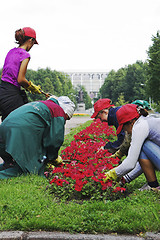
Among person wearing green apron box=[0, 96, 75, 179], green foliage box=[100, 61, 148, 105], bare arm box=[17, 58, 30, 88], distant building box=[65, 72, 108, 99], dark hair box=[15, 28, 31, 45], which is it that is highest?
dark hair box=[15, 28, 31, 45]

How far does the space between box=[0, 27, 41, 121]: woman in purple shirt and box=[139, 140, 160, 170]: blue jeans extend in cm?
214

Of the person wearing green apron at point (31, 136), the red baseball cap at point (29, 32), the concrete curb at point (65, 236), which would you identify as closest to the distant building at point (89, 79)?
the red baseball cap at point (29, 32)

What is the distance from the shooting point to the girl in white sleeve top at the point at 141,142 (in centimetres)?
338

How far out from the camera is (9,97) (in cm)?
473

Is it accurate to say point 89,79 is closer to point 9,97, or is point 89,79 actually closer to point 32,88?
point 32,88

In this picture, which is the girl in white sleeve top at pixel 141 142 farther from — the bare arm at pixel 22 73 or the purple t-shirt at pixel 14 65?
the purple t-shirt at pixel 14 65

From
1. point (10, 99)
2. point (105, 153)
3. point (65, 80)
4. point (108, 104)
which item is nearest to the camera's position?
point (10, 99)

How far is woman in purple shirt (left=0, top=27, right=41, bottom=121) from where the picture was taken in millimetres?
4703

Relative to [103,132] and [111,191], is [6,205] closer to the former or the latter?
[111,191]

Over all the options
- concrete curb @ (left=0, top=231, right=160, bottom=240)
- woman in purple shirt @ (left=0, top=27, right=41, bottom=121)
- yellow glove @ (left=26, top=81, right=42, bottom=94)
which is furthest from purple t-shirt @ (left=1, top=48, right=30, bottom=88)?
concrete curb @ (left=0, top=231, right=160, bottom=240)

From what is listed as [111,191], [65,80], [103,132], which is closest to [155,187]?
[111,191]

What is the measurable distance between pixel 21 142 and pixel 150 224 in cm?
210

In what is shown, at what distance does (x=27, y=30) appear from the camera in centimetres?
479

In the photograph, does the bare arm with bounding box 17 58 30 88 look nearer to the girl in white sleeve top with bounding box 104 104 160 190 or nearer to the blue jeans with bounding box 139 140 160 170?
the girl in white sleeve top with bounding box 104 104 160 190
